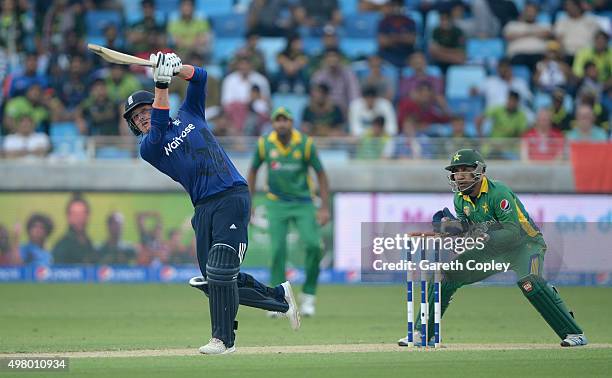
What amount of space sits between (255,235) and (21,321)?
5713 millimetres

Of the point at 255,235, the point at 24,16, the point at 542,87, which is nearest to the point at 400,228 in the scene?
the point at 255,235

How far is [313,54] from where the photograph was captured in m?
21.6

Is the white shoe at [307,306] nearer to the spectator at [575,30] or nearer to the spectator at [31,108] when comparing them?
the spectator at [31,108]

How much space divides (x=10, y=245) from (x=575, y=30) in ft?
34.8

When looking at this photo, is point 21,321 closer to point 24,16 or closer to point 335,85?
point 335,85

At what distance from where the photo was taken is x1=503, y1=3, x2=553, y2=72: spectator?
875 inches

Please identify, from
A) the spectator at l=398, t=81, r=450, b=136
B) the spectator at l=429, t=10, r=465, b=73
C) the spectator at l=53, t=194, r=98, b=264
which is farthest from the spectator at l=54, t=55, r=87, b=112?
the spectator at l=429, t=10, r=465, b=73

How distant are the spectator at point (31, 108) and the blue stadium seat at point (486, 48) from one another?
25.6ft

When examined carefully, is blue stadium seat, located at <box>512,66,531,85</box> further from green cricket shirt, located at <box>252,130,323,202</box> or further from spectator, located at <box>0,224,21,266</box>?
spectator, located at <box>0,224,21,266</box>

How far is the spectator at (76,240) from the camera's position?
1911 centimetres

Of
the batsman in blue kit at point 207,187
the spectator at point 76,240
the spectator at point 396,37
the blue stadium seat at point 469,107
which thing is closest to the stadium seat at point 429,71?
the spectator at point 396,37

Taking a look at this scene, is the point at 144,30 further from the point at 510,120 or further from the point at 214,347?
the point at 214,347

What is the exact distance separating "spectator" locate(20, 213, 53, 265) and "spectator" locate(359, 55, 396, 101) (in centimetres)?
568

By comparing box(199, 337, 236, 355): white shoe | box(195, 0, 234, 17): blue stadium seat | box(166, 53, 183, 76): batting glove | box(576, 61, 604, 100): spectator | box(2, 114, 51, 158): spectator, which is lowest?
box(199, 337, 236, 355): white shoe
